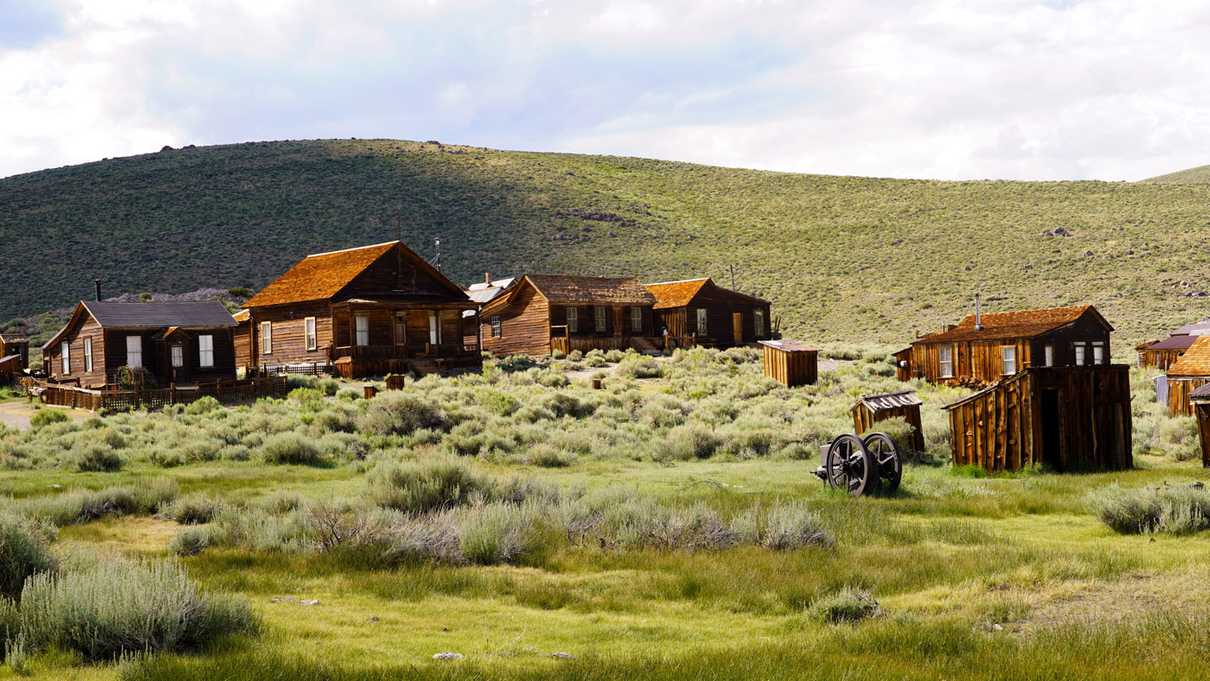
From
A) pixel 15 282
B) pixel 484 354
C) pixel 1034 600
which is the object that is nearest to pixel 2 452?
pixel 1034 600

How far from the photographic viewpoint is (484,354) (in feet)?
165

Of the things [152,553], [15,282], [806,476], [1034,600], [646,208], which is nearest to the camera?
[1034,600]

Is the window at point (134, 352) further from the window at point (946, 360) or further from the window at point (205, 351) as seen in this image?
the window at point (946, 360)

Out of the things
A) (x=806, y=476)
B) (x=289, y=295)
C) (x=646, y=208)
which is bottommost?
(x=806, y=476)

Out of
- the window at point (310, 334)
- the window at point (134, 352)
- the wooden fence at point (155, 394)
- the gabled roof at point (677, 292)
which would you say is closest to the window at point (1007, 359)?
the gabled roof at point (677, 292)

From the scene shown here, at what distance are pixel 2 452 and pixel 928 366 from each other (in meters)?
30.7

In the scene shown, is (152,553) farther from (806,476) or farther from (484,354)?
(484,354)

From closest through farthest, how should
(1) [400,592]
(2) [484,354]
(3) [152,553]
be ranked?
(1) [400,592], (3) [152,553], (2) [484,354]

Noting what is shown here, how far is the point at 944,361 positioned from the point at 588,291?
58.6 feet

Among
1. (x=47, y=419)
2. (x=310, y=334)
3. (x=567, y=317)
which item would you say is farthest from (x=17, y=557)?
(x=567, y=317)

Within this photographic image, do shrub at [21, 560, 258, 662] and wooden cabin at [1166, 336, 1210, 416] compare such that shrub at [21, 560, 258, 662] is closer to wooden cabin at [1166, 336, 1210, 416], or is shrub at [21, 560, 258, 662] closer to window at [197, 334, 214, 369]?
wooden cabin at [1166, 336, 1210, 416]

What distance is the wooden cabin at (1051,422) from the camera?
18.6m

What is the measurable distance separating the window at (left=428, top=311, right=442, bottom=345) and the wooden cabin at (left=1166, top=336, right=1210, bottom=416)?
25937 millimetres

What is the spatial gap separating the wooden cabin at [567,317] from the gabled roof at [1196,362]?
25758 millimetres
